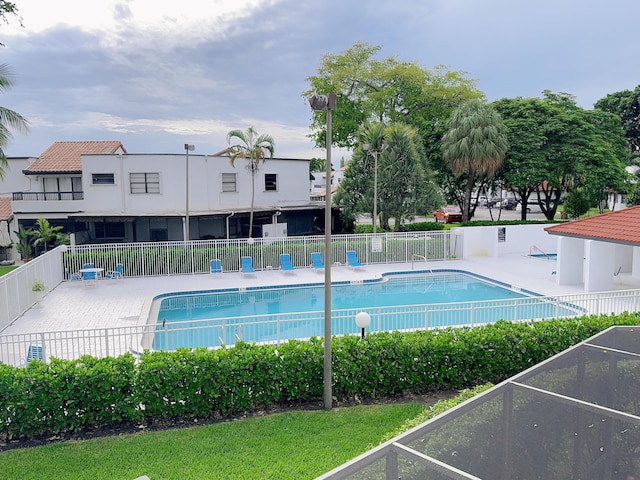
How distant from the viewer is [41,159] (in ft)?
94.4

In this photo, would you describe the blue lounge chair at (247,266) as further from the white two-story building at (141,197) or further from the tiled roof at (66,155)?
the tiled roof at (66,155)

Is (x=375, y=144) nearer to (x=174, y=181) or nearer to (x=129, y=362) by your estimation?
(x=174, y=181)

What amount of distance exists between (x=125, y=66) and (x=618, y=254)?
1087 inches

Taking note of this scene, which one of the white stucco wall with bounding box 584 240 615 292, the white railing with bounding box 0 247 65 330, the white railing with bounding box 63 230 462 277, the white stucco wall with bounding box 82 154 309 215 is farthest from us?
the white stucco wall with bounding box 82 154 309 215

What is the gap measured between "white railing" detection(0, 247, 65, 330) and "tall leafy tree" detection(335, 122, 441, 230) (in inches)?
618

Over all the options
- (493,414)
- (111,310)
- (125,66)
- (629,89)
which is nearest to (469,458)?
(493,414)

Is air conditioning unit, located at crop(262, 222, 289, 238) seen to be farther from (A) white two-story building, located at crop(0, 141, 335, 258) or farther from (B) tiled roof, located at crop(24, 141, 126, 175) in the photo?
(B) tiled roof, located at crop(24, 141, 126, 175)

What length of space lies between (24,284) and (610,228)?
19.4 m

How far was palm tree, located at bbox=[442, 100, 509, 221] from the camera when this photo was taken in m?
28.5

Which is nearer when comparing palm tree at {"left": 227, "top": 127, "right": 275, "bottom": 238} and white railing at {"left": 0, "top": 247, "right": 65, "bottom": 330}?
white railing at {"left": 0, "top": 247, "right": 65, "bottom": 330}

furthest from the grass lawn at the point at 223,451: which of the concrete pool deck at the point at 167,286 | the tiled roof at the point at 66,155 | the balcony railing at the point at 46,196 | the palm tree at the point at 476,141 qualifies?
the tiled roof at the point at 66,155

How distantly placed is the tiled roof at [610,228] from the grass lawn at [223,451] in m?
12.2

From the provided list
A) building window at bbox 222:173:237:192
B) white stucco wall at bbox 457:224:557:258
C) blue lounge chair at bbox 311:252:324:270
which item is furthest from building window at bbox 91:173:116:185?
white stucco wall at bbox 457:224:557:258

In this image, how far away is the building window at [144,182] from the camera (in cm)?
2592
